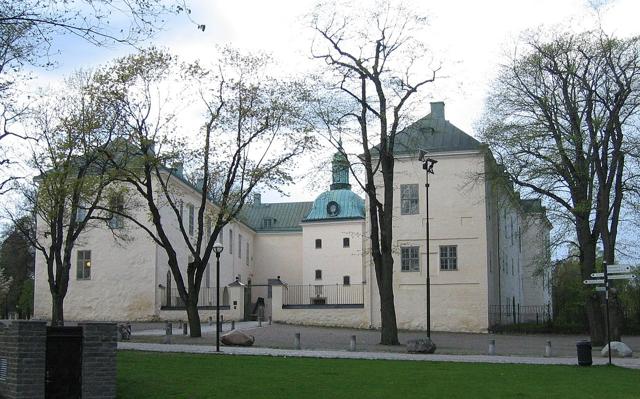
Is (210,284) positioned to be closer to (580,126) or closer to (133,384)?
(580,126)

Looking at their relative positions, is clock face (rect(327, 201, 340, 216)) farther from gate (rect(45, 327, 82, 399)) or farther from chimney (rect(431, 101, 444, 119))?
gate (rect(45, 327, 82, 399))

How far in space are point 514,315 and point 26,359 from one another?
39228 mm

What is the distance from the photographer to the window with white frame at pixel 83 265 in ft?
151

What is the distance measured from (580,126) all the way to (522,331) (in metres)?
14.2

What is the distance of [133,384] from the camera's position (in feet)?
42.9

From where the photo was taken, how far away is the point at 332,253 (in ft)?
207

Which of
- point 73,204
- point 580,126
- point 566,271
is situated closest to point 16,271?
point 73,204

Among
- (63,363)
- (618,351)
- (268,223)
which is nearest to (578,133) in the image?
(618,351)

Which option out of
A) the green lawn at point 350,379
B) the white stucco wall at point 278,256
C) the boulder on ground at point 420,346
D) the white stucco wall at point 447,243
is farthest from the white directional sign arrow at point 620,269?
the white stucco wall at point 278,256

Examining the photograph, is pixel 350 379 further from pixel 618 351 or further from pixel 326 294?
pixel 326 294

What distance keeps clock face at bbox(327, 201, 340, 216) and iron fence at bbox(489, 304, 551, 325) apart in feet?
59.1

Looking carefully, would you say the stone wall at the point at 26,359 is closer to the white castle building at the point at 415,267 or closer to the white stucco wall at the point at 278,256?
the white castle building at the point at 415,267

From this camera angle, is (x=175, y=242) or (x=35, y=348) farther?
(x=175, y=242)

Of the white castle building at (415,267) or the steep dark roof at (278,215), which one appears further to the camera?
the steep dark roof at (278,215)
